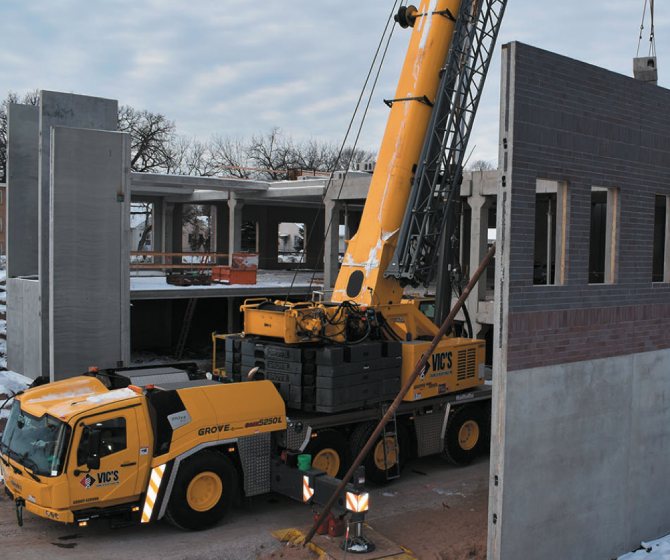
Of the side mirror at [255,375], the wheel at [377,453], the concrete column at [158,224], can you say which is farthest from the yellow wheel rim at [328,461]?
the concrete column at [158,224]

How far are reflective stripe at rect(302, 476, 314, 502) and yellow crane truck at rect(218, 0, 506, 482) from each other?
55.1 inches

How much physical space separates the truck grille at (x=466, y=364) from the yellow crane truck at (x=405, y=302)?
0.02 m

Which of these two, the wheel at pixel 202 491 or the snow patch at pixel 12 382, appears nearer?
the wheel at pixel 202 491

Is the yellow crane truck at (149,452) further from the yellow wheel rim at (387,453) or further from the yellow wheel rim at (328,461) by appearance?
the yellow wheel rim at (387,453)

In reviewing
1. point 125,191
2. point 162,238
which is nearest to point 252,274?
point 125,191

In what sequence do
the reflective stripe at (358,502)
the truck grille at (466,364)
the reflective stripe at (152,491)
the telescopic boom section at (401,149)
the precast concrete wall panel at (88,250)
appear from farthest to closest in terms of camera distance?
the precast concrete wall panel at (88,250) < the truck grille at (466,364) < the telescopic boom section at (401,149) < the reflective stripe at (152,491) < the reflective stripe at (358,502)

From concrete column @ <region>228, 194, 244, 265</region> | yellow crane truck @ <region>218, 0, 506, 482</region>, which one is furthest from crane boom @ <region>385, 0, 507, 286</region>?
concrete column @ <region>228, 194, 244, 265</region>

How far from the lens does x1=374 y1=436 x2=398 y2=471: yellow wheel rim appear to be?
A: 12.0 metres

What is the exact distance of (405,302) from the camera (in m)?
13.2

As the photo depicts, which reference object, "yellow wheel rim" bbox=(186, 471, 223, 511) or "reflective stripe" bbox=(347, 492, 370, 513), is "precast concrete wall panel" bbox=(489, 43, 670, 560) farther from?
"yellow wheel rim" bbox=(186, 471, 223, 511)

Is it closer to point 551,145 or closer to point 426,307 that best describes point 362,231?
point 426,307

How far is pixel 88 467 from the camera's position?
9086 mm

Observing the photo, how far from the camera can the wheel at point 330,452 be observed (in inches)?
445

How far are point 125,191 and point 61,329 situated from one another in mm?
3437
